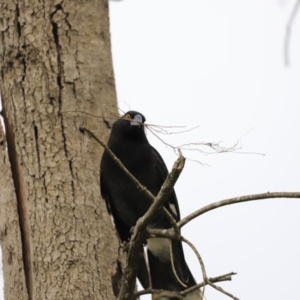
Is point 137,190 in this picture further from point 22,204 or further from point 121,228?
point 22,204

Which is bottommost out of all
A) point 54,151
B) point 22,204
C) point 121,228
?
point 121,228

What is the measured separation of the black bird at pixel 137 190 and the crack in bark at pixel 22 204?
0.40 metres

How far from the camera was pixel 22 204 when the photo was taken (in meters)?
3.86

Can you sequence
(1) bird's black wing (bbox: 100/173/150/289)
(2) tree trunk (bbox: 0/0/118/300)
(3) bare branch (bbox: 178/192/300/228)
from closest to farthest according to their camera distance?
(3) bare branch (bbox: 178/192/300/228) → (2) tree trunk (bbox: 0/0/118/300) → (1) bird's black wing (bbox: 100/173/150/289)

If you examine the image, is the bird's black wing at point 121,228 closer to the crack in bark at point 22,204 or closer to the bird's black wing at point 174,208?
the bird's black wing at point 174,208

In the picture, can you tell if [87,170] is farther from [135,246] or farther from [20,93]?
[135,246]

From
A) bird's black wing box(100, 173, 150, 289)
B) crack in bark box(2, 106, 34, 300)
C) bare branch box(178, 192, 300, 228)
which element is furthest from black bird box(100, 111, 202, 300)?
bare branch box(178, 192, 300, 228)

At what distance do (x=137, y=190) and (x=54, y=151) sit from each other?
509 mm

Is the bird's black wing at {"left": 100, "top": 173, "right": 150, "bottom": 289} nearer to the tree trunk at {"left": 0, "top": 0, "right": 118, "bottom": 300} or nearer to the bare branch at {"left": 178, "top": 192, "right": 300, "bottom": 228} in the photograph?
the tree trunk at {"left": 0, "top": 0, "right": 118, "bottom": 300}

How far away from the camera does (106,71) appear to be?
13.8 feet

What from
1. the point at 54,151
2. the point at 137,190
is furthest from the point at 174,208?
the point at 54,151

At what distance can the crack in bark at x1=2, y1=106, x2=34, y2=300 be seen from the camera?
12.3 ft

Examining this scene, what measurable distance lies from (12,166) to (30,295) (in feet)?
2.13

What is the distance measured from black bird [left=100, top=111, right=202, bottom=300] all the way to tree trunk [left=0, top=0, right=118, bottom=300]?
80 millimetres
